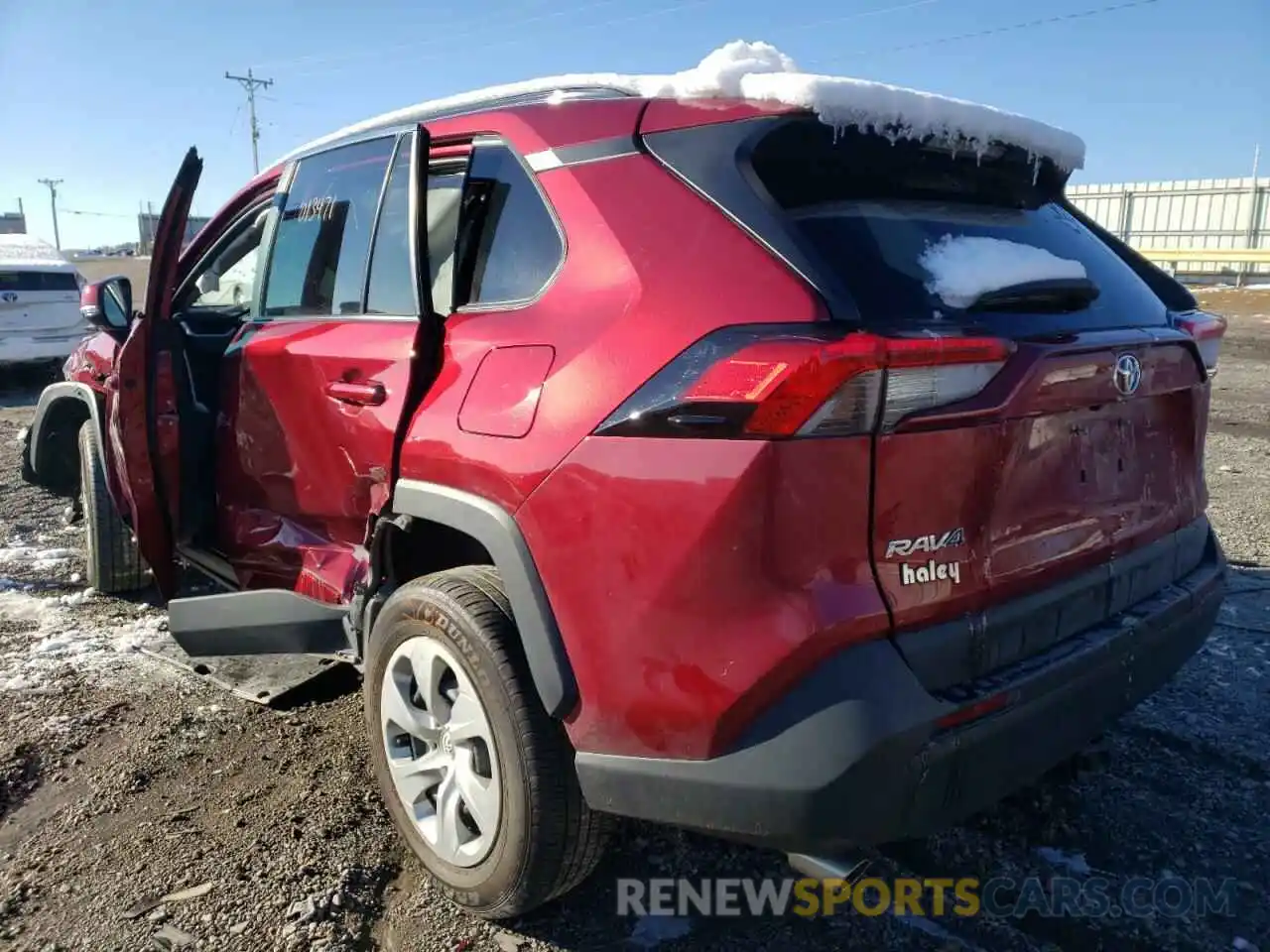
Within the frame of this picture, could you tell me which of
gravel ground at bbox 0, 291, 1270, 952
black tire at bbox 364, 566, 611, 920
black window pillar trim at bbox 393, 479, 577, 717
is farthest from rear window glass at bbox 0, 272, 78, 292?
black window pillar trim at bbox 393, 479, 577, 717

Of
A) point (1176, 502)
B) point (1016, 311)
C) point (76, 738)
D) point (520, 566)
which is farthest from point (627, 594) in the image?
point (76, 738)

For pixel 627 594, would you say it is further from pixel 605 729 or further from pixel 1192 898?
pixel 1192 898

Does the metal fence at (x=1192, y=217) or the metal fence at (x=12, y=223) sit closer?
the metal fence at (x=1192, y=217)

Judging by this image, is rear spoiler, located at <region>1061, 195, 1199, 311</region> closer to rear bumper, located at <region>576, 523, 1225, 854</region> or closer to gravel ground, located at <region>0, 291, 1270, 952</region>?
rear bumper, located at <region>576, 523, 1225, 854</region>

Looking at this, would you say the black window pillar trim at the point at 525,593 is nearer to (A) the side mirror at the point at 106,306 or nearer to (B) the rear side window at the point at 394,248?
(B) the rear side window at the point at 394,248

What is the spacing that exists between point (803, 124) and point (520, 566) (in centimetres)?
112

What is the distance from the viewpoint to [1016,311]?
2.02m

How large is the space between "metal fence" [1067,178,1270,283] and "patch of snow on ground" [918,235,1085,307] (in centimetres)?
2656

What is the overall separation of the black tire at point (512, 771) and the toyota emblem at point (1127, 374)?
1.48 m

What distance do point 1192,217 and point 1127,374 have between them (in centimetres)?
3143

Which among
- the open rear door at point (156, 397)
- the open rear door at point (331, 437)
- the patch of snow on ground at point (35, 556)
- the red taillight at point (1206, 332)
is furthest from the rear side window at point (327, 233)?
the patch of snow on ground at point (35, 556)

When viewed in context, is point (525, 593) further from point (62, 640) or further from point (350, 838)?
point (62, 640)

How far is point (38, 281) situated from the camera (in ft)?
36.7

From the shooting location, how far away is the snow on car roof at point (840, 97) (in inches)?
78.0
